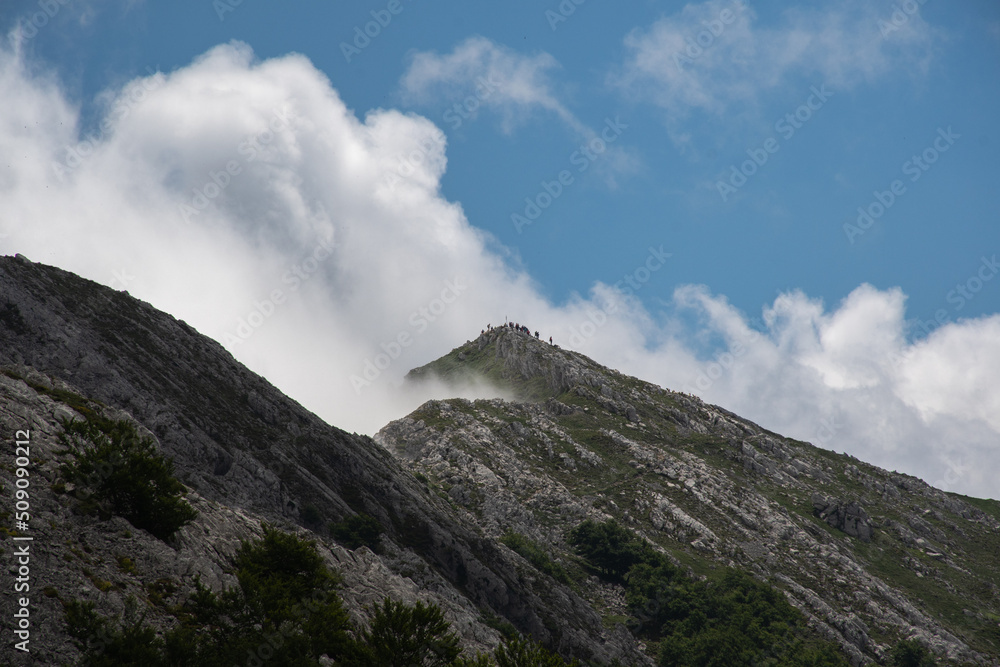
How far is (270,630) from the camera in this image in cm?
3155

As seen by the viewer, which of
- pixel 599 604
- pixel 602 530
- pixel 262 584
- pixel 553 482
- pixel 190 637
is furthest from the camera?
pixel 553 482

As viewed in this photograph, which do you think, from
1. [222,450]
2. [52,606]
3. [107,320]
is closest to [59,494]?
[52,606]

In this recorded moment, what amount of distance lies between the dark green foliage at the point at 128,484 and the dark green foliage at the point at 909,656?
92420mm

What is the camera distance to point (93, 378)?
66.1 meters

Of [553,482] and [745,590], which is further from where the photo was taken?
[553,482]

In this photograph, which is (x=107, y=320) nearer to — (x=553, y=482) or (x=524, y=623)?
(x=524, y=623)

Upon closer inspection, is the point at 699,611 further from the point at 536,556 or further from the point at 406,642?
the point at 406,642

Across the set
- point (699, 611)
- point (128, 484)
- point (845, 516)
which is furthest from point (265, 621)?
point (845, 516)

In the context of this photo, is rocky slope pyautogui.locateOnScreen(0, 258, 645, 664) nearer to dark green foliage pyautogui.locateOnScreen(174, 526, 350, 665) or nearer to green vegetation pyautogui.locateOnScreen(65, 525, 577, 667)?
dark green foliage pyautogui.locateOnScreen(174, 526, 350, 665)

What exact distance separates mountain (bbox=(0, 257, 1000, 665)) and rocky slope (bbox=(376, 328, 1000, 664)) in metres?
0.46

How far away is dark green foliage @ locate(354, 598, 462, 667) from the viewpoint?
33819mm

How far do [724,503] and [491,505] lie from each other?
42379 mm

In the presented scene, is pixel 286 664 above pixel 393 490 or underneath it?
underneath

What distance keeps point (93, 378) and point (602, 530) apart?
71771 millimetres
